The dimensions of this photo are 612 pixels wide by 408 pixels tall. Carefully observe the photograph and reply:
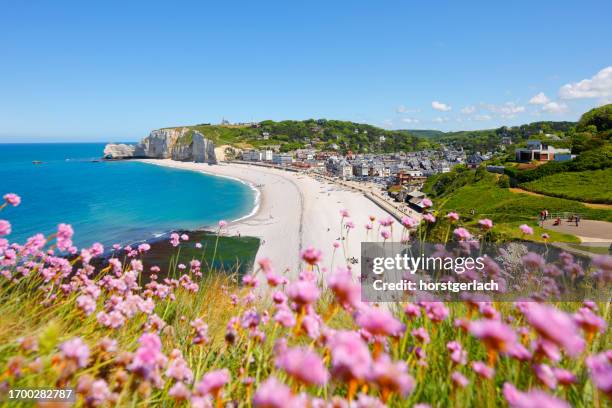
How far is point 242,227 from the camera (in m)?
35.5

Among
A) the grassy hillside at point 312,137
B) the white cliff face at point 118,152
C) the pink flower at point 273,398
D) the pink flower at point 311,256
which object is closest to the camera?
the pink flower at point 273,398

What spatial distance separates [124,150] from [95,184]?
74809mm

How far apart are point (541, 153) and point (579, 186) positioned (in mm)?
17245

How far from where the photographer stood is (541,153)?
1905 inches

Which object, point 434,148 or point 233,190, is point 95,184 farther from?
point 434,148

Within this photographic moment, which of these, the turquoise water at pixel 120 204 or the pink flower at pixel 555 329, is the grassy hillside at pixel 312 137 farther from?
the pink flower at pixel 555 329

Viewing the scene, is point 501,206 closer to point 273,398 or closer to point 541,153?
point 541,153

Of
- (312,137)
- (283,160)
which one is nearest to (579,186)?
(283,160)

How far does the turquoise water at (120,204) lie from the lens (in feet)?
113

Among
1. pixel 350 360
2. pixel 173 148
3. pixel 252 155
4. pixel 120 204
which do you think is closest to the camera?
pixel 350 360

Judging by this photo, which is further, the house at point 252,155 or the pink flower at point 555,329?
the house at point 252,155

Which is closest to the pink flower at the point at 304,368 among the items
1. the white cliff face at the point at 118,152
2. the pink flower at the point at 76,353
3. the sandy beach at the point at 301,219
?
the pink flower at the point at 76,353

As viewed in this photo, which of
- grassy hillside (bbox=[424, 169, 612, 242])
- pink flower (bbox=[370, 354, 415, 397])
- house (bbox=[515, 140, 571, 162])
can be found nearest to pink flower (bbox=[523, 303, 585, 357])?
pink flower (bbox=[370, 354, 415, 397])

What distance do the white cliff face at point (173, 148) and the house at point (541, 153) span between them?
8192 centimetres
